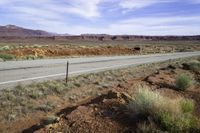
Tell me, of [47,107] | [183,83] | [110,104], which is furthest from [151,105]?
[183,83]

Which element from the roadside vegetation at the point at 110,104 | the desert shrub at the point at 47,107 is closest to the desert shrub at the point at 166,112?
the roadside vegetation at the point at 110,104

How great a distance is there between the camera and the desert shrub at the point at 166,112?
21.8ft

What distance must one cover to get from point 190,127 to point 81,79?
9.93 m

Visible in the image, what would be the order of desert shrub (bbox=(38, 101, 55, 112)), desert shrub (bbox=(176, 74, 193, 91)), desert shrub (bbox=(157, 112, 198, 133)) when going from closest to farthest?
desert shrub (bbox=(157, 112, 198, 133)), desert shrub (bbox=(38, 101, 55, 112)), desert shrub (bbox=(176, 74, 193, 91))

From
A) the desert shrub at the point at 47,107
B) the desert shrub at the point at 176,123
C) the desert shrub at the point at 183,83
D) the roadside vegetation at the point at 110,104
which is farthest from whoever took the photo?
the desert shrub at the point at 183,83

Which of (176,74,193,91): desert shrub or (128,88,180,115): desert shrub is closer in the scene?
(128,88,180,115): desert shrub

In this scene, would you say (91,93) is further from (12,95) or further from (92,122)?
(92,122)

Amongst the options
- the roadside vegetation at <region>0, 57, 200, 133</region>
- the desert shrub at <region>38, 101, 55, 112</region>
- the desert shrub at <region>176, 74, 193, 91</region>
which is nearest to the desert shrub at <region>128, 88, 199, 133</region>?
the roadside vegetation at <region>0, 57, 200, 133</region>

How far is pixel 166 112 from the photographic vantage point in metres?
7.13

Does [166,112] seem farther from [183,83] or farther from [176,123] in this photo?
[183,83]

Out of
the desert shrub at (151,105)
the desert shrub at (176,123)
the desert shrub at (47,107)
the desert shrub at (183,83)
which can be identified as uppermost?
the desert shrub at (151,105)

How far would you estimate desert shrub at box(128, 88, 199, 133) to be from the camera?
21.8ft

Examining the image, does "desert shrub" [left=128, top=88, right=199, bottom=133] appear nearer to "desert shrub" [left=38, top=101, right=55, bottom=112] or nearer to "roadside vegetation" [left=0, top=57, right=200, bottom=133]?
"roadside vegetation" [left=0, top=57, right=200, bottom=133]

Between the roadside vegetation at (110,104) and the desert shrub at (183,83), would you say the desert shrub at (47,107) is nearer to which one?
the roadside vegetation at (110,104)
